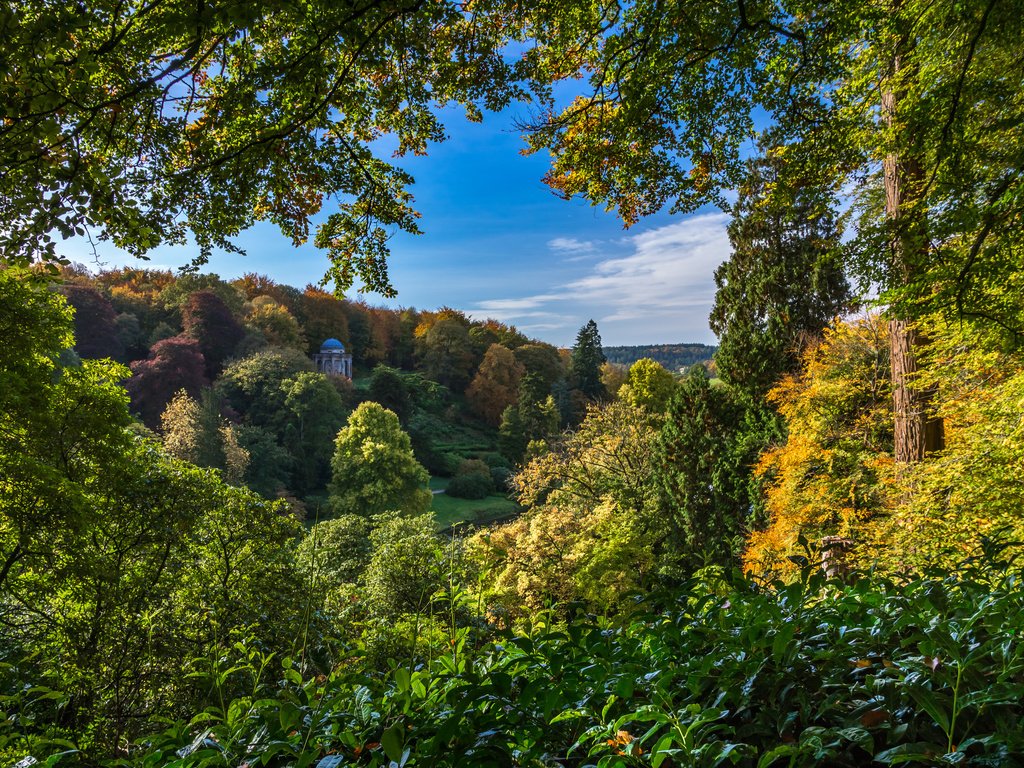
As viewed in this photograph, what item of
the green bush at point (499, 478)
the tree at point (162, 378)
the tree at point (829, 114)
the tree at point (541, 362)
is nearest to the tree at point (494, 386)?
the tree at point (541, 362)

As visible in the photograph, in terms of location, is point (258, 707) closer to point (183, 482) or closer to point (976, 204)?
point (976, 204)

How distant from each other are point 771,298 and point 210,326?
31906 mm

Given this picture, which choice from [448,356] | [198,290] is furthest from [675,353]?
[198,290]

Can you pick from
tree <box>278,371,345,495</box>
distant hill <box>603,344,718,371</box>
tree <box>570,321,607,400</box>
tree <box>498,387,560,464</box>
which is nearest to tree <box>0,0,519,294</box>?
tree <box>278,371,345,495</box>

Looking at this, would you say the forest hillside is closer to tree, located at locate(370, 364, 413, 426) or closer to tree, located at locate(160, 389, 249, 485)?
tree, located at locate(160, 389, 249, 485)

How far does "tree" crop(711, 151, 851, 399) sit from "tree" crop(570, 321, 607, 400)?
1032 inches

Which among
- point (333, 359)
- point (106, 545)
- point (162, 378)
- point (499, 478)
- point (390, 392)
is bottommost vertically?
point (499, 478)

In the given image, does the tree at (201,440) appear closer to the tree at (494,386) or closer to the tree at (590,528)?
the tree at (590,528)

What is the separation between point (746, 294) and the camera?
15648 millimetres

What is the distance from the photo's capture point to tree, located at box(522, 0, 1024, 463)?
3820 mm

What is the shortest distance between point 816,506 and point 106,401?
1049 centimetres

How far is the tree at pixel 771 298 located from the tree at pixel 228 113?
12226mm

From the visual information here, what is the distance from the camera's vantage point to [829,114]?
181 inches

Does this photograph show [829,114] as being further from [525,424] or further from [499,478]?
[525,424]
